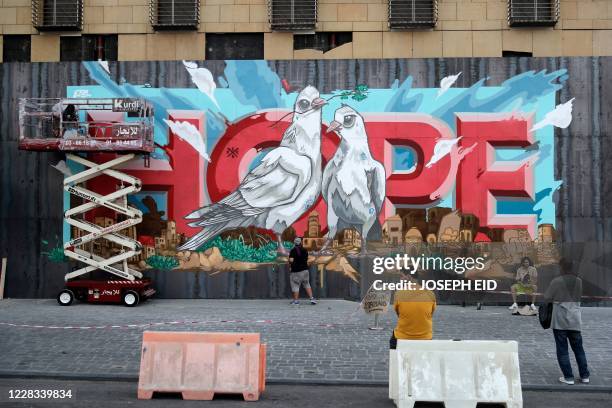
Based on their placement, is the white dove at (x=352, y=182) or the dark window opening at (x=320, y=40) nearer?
the white dove at (x=352, y=182)

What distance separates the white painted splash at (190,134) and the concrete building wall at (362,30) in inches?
81.2

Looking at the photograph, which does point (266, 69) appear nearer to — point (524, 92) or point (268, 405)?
point (524, 92)

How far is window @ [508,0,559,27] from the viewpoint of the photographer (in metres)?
17.6

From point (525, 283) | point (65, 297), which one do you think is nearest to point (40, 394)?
point (65, 297)

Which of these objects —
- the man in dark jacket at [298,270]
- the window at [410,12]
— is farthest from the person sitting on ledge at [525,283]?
the window at [410,12]

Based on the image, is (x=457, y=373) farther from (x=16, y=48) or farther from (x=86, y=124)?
(x=16, y=48)

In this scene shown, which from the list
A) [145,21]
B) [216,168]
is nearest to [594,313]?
[216,168]

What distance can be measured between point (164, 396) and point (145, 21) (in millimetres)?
12739

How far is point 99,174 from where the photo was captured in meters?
16.9

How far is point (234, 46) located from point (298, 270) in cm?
662

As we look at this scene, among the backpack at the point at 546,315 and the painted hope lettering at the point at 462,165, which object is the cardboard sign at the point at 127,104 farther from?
the backpack at the point at 546,315

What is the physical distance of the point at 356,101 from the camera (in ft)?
57.3

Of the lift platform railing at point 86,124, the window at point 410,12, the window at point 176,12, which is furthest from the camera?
the window at point 176,12

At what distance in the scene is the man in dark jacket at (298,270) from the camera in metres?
16.5
